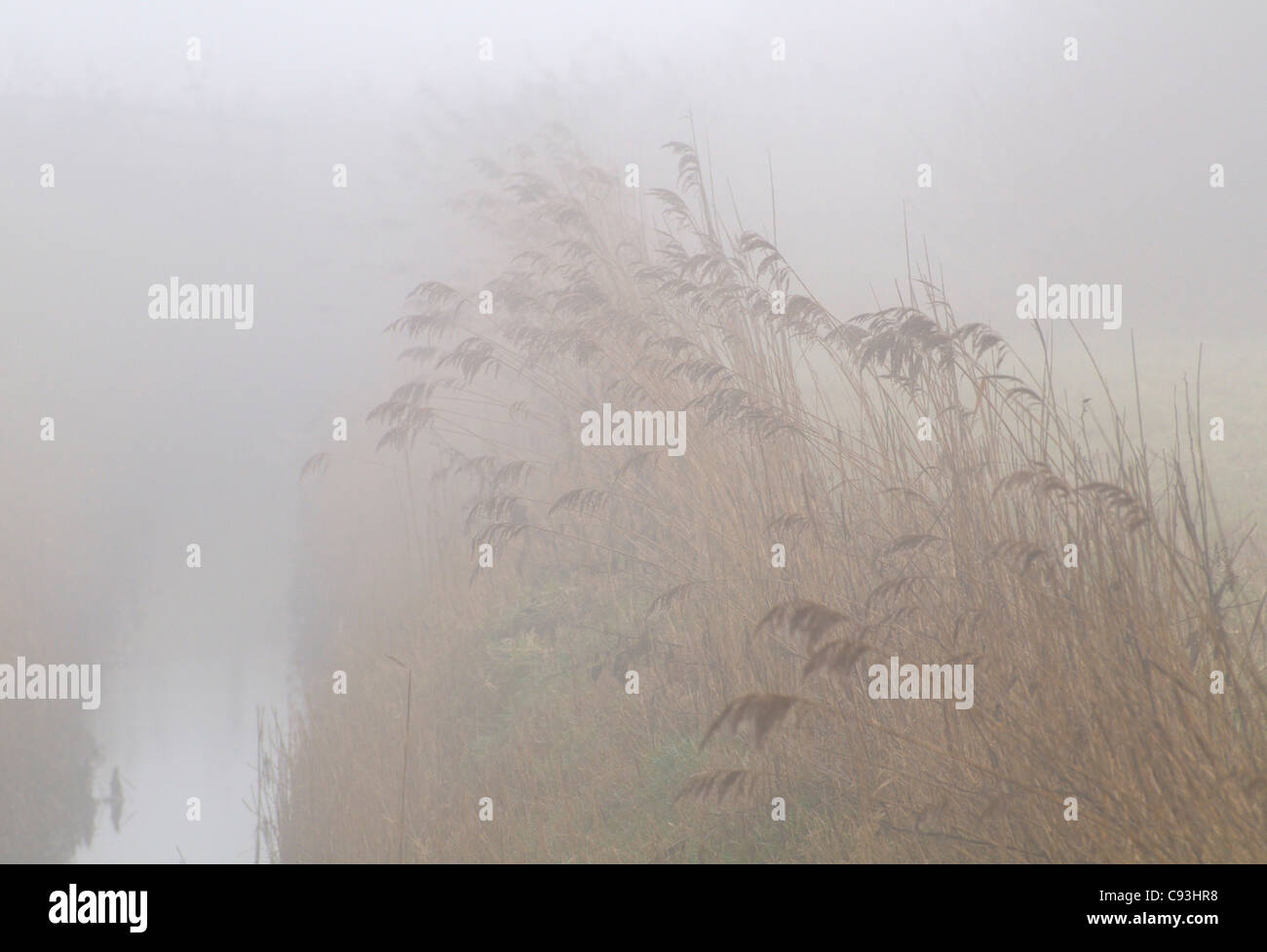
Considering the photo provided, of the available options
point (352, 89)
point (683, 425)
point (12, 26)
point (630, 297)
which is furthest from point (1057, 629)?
point (12, 26)

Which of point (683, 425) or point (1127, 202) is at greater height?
point (1127, 202)

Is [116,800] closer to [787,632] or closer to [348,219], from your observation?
[787,632]

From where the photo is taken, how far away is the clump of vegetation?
2020 mm

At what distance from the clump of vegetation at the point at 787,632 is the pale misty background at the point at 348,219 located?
1.82 metres

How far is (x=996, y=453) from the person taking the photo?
2662mm

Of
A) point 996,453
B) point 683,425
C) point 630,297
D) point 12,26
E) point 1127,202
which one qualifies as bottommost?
point 996,453

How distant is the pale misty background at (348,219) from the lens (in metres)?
7.49

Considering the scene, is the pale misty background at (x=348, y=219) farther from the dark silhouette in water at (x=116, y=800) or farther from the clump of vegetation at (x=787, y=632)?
the clump of vegetation at (x=787, y=632)

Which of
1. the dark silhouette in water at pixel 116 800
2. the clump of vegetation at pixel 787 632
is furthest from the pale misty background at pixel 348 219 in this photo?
the clump of vegetation at pixel 787 632

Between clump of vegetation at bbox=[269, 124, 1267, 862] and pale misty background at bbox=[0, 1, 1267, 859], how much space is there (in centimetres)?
182

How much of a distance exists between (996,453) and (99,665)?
6725 mm

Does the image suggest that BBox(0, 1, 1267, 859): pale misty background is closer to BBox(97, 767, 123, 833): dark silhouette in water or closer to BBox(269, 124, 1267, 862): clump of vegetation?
BBox(97, 767, 123, 833): dark silhouette in water
